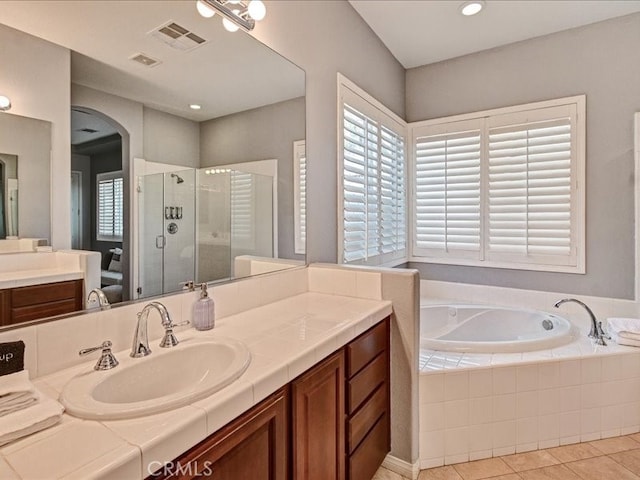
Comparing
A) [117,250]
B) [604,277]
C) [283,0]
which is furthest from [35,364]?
[604,277]

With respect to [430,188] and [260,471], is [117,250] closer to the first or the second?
[260,471]

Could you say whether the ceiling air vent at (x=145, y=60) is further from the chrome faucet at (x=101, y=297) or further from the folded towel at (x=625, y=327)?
the folded towel at (x=625, y=327)

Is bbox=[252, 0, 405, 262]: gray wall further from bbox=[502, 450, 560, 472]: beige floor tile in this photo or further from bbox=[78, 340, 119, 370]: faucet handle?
bbox=[502, 450, 560, 472]: beige floor tile

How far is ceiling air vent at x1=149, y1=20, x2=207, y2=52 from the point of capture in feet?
4.28

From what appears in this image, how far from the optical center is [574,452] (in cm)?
189

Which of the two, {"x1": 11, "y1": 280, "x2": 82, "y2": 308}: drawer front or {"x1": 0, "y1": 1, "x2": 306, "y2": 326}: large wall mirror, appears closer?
{"x1": 11, "y1": 280, "x2": 82, "y2": 308}: drawer front

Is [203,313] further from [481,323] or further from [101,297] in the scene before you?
[481,323]

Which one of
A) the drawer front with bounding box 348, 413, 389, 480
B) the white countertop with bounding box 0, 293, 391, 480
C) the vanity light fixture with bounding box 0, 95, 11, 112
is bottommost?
the drawer front with bounding box 348, 413, 389, 480

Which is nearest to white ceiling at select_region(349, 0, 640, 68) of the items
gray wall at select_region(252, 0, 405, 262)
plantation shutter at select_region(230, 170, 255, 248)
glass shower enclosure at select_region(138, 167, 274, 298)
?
gray wall at select_region(252, 0, 405, 262)

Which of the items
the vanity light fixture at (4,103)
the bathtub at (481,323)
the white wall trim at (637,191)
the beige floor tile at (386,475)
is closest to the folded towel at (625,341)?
the bathtub at (481,323)

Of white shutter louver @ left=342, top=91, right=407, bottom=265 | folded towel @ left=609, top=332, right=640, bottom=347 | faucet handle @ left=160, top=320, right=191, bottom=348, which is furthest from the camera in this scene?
white shutter louver @ left=342, top=91, right=407, bottom=265

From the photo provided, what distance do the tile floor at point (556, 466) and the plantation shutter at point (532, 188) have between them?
4.56ft

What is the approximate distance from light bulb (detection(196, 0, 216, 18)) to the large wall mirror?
0.02 m

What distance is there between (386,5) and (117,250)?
8.01ft
